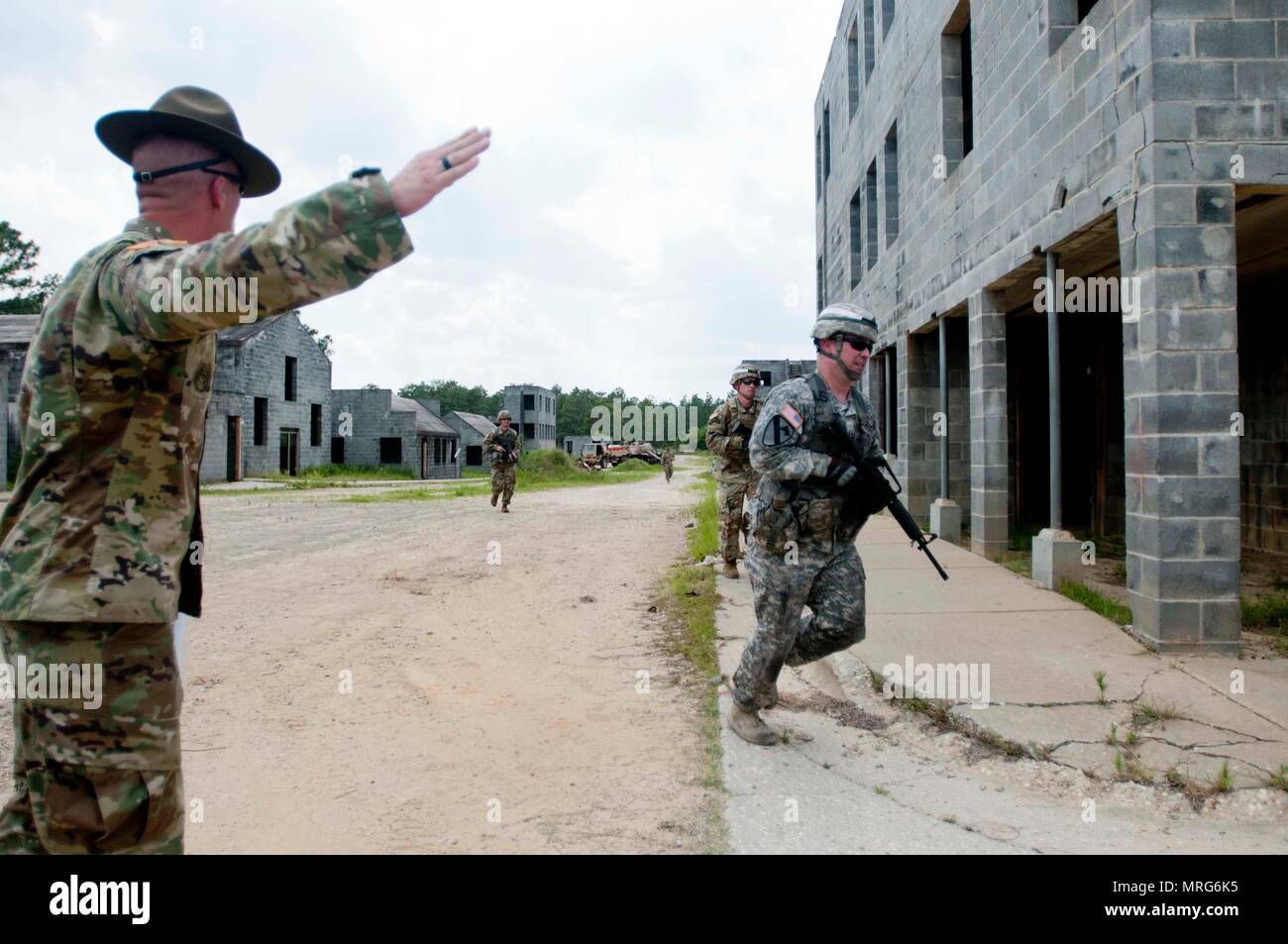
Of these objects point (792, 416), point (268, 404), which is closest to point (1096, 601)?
point (792, 416)

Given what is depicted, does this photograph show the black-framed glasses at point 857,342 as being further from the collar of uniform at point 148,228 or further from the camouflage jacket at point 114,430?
the collar of uniform at point 148,228

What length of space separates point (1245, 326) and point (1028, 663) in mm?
7176

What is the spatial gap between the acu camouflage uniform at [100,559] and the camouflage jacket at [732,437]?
6.58 metres

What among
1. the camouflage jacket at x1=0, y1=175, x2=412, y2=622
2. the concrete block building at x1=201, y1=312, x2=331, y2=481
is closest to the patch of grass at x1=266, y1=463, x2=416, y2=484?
the concrete block building at x1=201, y1=312, x2=331, y2=481

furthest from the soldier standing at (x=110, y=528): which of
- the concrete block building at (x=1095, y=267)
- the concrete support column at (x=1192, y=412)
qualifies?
the concrete block building at (x=1095, y=267)

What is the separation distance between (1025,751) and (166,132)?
3.74 m

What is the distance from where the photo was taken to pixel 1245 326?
9.50 meters

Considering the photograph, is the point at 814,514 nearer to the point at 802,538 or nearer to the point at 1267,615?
the point at 802,538

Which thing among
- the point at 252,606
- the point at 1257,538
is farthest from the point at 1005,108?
the point at 252,606

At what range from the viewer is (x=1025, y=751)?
3609 millimetres

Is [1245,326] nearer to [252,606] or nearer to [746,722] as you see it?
[746,722]

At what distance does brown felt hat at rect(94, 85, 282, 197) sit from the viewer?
1794 millimetres

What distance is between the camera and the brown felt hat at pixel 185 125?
5.89 ft

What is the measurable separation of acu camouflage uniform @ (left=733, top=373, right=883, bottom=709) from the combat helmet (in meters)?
0.24
